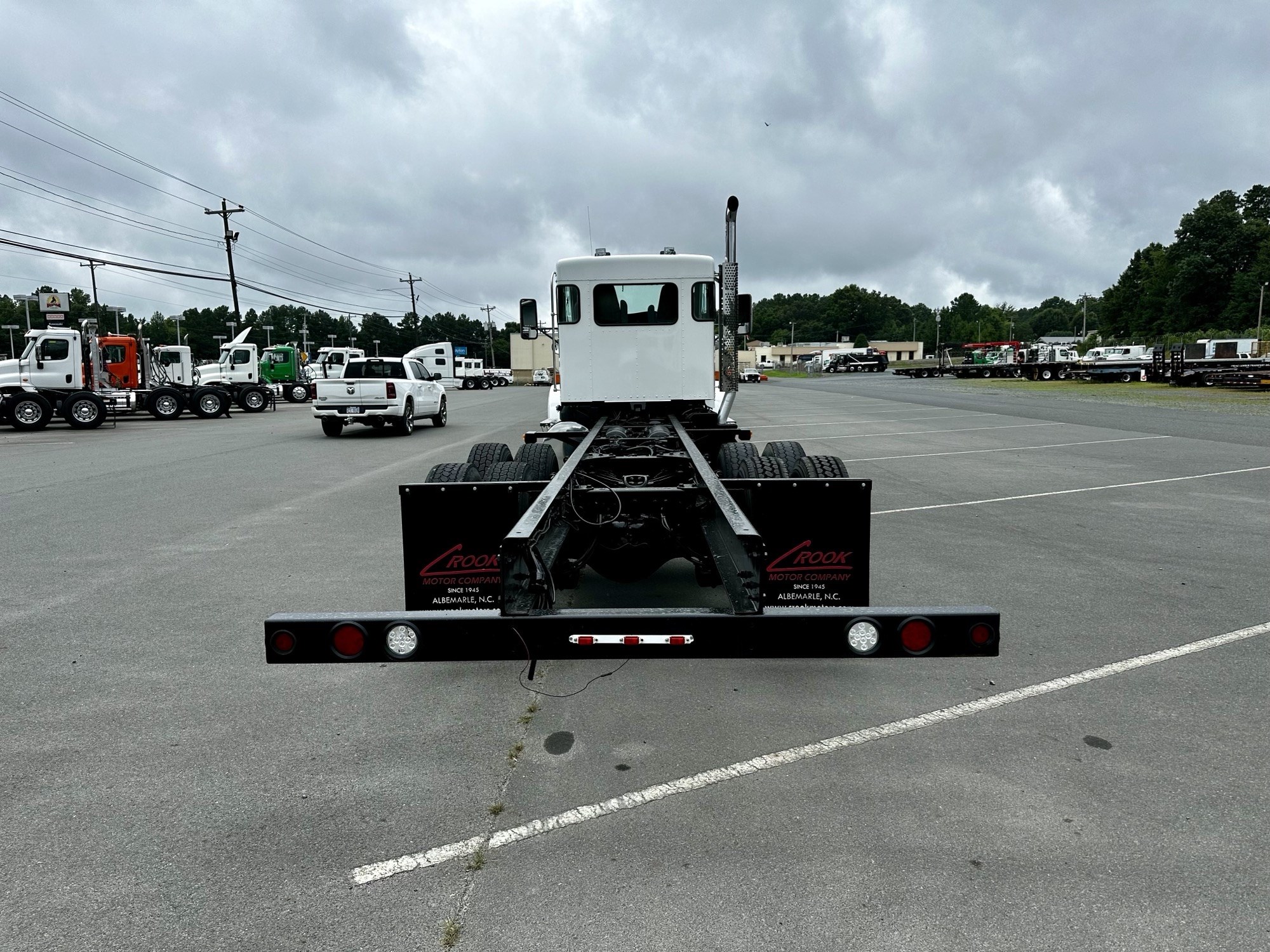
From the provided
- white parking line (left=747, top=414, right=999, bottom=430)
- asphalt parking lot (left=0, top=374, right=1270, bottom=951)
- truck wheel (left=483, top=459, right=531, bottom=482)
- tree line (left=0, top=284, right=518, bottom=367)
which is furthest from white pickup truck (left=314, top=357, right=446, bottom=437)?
tree line (left=0, top=284, right=518, bottom=367)

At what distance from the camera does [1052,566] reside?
6.63m

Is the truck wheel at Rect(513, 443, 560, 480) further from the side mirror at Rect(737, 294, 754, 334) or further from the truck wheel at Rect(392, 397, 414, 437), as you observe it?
the truck wheel at Rect(392, 397, 414, 437)

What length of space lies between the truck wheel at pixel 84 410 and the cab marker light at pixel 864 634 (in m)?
25.3

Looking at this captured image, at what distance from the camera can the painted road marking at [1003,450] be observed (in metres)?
14.3

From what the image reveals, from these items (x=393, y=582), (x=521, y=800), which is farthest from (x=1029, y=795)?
(x=393, y=582)

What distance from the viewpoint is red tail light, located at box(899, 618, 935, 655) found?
2.83 m

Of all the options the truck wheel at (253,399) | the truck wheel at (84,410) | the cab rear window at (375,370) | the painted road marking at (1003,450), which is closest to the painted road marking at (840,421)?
the painted road marking at (1003,450)

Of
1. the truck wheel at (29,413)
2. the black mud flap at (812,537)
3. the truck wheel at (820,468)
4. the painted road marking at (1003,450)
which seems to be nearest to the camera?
the black mud flap at (812,537)

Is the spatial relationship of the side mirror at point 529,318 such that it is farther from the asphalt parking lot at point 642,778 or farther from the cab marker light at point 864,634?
the cab marker light at point 864,634

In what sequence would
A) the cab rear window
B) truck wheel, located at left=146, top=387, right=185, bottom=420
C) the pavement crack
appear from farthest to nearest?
1. truck wheel, located at left=146, top=387, right=185, bottom=420
2. the cab rear window
3. the pavement crack

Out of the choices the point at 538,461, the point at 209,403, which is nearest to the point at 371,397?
the point at 209,403

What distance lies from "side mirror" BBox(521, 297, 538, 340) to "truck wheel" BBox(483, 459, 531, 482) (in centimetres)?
441

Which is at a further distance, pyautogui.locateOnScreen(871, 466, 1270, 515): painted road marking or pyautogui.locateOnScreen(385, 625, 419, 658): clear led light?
pyautogui.locateOnScreen(871, 466, 1270, 515): painted road marking

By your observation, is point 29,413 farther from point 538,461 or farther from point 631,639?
point 631,639
